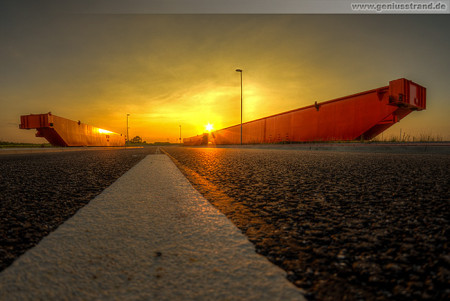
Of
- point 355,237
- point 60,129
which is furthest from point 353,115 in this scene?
point 60,129

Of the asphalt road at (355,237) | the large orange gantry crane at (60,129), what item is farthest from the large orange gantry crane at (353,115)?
the large orange gantry crane at (60,129)

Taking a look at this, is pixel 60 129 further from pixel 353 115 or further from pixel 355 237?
pixel 355 237

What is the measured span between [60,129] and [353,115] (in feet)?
82.5

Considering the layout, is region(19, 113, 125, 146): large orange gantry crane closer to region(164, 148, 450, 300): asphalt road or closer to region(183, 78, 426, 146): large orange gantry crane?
region(183, 78, 426, 146): large orange gantry crane

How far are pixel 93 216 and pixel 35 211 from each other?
43 centimetres

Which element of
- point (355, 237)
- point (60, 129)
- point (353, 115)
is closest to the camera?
point (355, 237)

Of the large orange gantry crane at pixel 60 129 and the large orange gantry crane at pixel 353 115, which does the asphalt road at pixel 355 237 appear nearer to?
the large orange gantry crane at pixel 353 115

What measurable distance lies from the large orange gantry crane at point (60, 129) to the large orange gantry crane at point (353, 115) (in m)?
20.6

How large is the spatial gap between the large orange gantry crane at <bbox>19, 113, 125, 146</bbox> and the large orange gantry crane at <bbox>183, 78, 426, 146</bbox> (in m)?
20.6

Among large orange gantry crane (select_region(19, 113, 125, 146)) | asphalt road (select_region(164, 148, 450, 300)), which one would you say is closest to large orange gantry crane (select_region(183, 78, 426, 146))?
asphalt road (select_region(164, 148, 450, 300))

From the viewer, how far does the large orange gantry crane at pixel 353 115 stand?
1112cm

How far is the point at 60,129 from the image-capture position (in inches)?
877

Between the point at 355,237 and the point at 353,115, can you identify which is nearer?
the point at 355,237

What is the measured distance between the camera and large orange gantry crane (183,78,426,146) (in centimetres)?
1112
